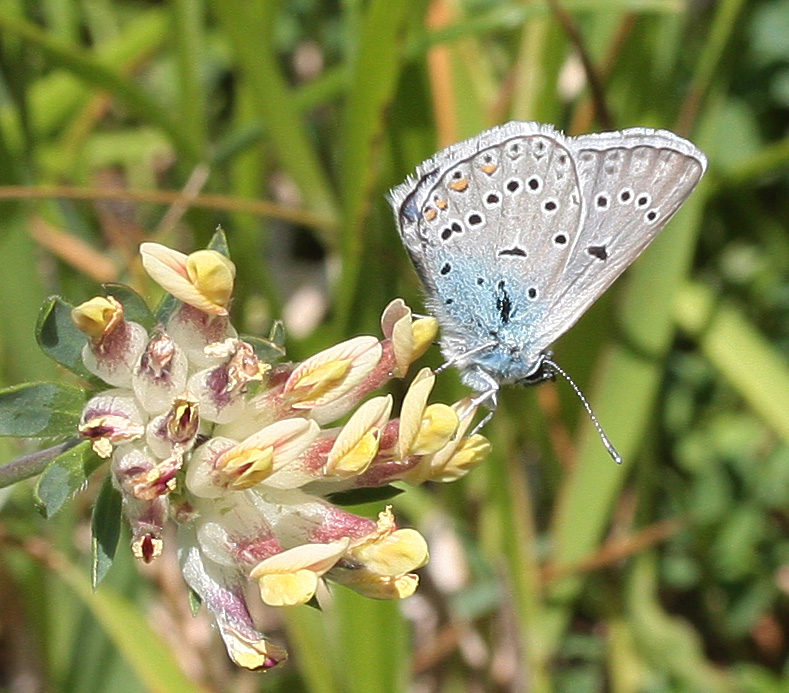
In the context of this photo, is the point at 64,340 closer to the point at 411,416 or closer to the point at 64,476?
the point at 64,476

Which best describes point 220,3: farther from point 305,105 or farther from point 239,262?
point 239,262

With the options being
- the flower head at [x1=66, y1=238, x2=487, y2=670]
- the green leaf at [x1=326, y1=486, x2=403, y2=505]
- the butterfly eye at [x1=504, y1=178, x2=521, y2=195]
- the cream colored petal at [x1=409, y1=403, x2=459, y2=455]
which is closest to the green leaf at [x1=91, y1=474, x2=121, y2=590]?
the flower head at [x1=66, y1=238, x2=487, y2=670]

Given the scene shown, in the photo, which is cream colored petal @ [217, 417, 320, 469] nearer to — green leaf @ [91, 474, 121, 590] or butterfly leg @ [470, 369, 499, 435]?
green leaf @ [91, 474, 121, 590]

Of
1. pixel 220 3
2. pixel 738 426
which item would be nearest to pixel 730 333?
pixel 738 426

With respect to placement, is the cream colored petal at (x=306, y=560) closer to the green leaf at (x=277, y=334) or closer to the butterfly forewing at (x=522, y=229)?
the green leaf at (x=277, y=334)

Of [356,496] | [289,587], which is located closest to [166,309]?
[356,496]

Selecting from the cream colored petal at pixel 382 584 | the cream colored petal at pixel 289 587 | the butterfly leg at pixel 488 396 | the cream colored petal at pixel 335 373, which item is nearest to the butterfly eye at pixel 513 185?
the butterfly leg at pixel 488 396
